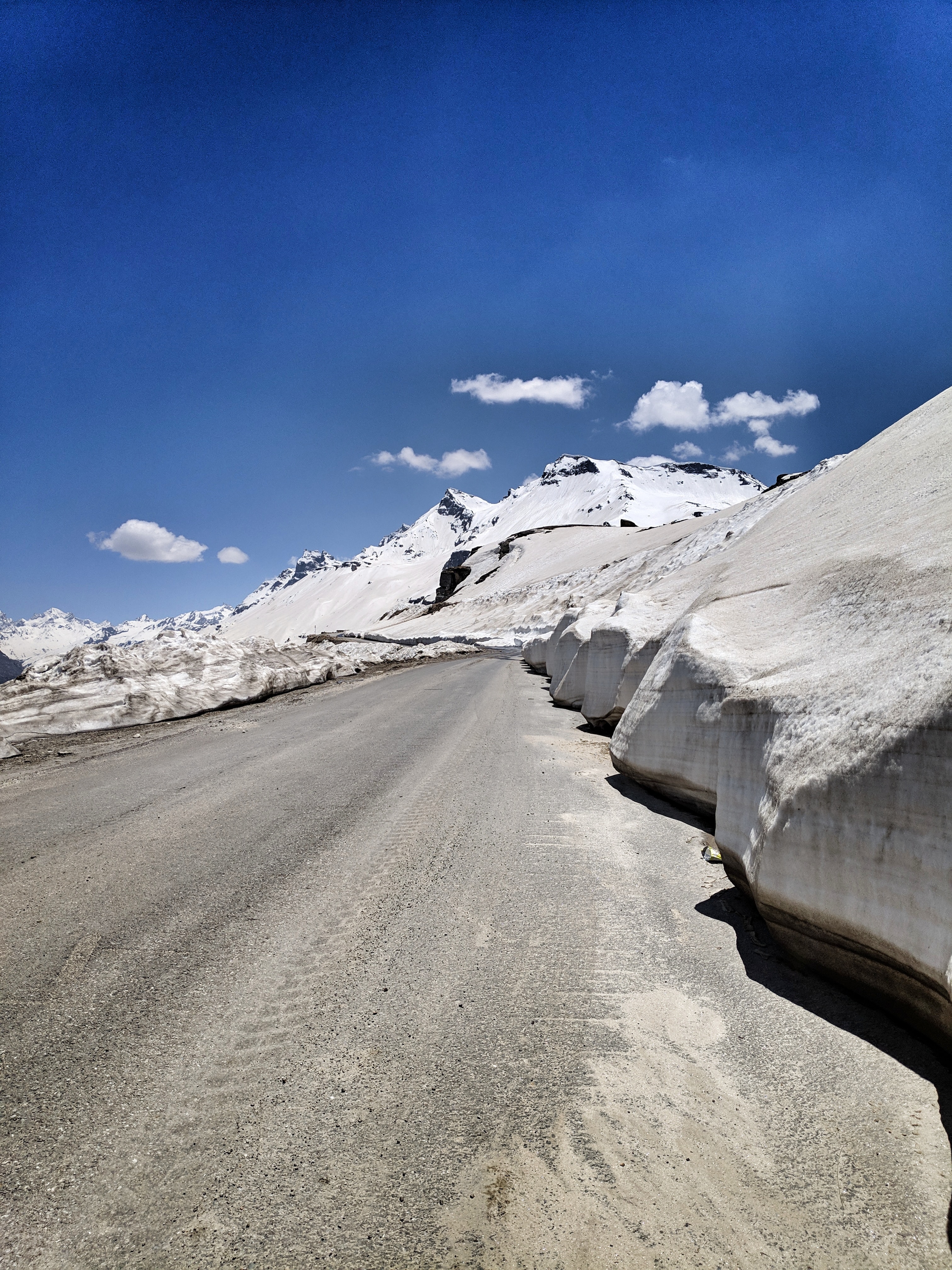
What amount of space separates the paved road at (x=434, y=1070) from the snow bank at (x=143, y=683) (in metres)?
6.11

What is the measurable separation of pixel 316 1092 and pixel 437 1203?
0.61m

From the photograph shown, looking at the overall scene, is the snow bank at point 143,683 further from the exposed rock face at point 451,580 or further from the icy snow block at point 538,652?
the exposed rock face at point 451,580

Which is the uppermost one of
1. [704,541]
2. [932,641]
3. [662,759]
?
[704,541]

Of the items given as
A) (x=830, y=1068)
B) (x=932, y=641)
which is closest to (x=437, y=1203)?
(x=830, y=1068)

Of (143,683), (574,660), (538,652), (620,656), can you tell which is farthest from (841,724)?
(538,652)

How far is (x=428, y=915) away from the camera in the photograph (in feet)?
11.0

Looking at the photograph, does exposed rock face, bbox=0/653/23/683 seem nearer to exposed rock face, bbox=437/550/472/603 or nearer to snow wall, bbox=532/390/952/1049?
snow wall, bbox=532/390/952/1049

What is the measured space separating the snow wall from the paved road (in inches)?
15.7

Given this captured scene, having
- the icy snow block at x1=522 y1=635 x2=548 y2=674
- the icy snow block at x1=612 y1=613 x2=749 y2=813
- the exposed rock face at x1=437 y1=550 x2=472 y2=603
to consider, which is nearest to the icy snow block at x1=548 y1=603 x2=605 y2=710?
the icy snow block at x1=612 y1=613 x2=749 y2=813

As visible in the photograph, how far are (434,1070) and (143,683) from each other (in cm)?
1092

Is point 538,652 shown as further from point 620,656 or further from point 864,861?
point 864,861

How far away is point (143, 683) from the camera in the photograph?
11.1 m

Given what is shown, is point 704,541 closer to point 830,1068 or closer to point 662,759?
point 662,759

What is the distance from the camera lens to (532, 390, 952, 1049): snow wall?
2.21 m
